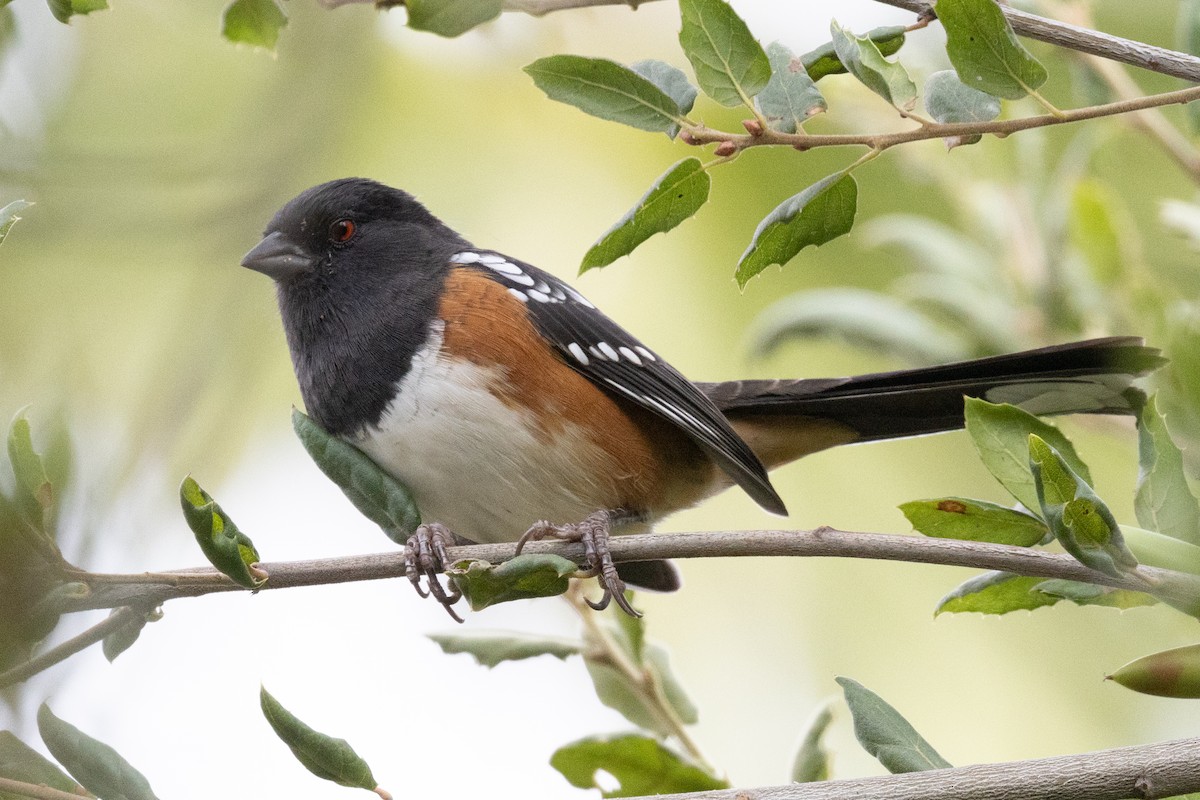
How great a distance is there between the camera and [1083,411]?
77.5 inches

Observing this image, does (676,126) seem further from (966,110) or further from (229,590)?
(229,590)

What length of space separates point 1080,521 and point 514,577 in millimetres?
610

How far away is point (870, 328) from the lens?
233 cm

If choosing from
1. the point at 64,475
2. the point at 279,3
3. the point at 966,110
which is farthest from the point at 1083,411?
the point at 64,475

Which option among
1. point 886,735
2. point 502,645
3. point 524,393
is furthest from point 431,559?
point 886,735

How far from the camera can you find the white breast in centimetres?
214

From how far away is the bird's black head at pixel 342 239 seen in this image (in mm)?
2459

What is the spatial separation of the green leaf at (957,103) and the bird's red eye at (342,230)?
1.50 meters

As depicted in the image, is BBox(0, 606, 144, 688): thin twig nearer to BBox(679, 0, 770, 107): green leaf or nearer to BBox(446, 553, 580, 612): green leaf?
BBox(446, 553, 580, 612): green leaf

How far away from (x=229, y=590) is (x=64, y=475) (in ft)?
0.77

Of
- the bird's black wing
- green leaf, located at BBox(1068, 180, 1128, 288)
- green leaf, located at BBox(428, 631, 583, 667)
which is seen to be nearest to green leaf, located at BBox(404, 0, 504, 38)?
green leaf, located at BBox(428, 631, 583, 667)

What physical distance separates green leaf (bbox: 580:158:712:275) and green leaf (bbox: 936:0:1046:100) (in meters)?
0.30

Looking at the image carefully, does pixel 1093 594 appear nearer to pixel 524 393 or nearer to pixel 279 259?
pixel 524 393

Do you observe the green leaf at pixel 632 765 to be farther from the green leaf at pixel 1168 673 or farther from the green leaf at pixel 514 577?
the green leaf at pixel 1168 673
